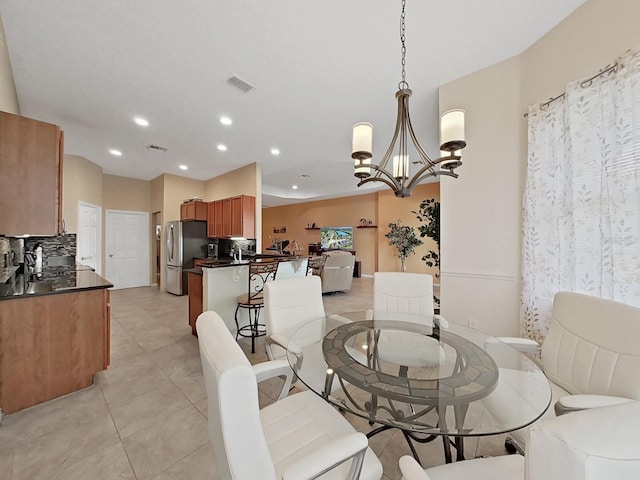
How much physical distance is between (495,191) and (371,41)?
1.76 metres

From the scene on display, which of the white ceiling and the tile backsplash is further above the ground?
the white ceiling

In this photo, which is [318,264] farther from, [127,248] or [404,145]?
[127,248]

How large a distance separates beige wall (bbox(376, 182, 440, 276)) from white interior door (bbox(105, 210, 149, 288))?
22.3 ft

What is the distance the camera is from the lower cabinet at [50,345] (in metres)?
1.81

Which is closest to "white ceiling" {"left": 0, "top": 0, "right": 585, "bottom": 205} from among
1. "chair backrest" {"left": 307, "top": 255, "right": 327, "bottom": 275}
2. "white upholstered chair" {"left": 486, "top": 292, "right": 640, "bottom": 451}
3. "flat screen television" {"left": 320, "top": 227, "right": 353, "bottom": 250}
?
"white upholstered chair" {"left": 486, "top": 292, "right": 640, "bottom": 451}

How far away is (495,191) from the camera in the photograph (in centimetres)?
241

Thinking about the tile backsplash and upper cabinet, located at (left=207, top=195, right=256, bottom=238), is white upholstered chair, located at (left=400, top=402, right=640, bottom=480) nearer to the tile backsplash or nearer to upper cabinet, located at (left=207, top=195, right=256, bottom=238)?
the tile backsplash

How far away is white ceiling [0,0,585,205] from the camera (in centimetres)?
182

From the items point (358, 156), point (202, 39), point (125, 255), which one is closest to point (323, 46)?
point (202, 39)

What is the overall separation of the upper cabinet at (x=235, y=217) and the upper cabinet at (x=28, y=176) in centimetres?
321

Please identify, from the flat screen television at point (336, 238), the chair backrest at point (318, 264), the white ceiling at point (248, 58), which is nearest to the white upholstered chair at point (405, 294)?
the white ceiling at point (248, 58)

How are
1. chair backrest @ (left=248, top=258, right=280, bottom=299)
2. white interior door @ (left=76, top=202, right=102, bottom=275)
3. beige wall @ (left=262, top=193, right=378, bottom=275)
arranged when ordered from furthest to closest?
beige wall @ (left=262, top=193, right=378, bottom=275) → white interior door @ (left=76, top=202, right=102, bottom=275) → chair backrest @ (left=248, top=258, right=280, bottom=299)

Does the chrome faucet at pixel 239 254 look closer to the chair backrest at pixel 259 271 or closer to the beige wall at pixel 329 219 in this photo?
the chair backrest at pixel 259 271

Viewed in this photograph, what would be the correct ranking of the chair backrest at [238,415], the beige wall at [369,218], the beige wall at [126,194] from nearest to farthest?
1. the chair backrest at [238,415]
2. the beige wall at [126,194]
3. the beige wall at [369,218]
